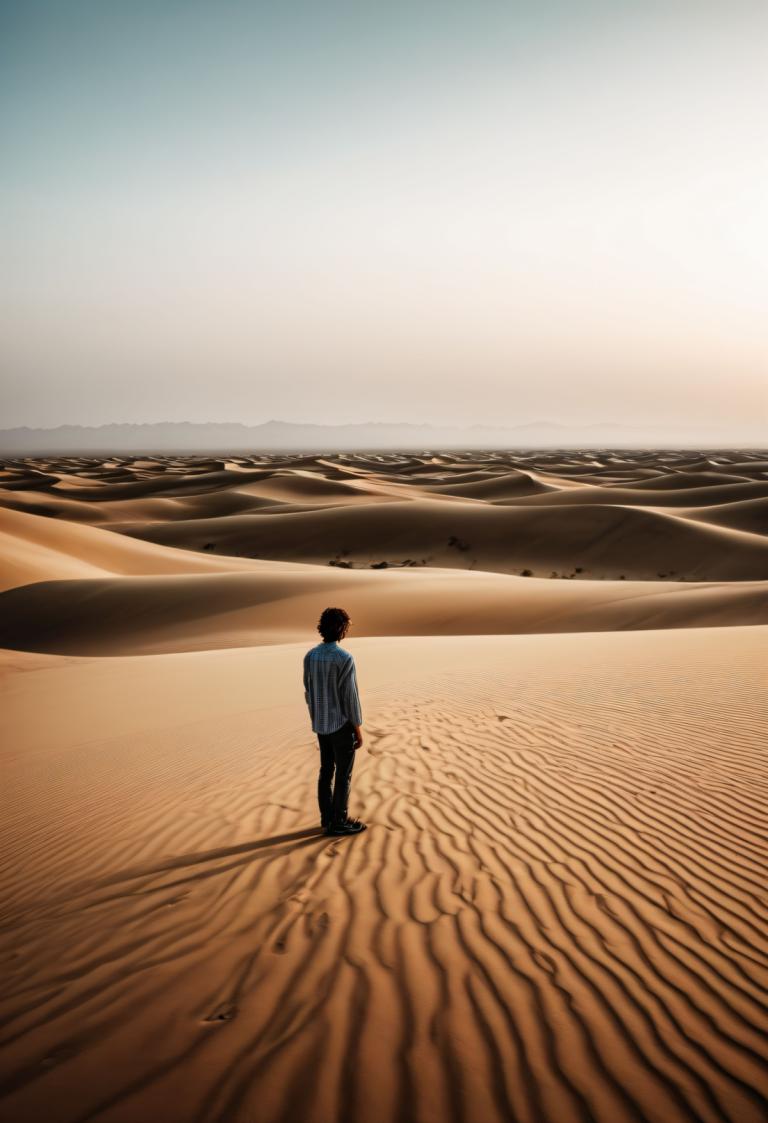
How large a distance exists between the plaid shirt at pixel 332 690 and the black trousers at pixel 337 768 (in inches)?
3.2

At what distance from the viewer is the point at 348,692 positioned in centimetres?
467

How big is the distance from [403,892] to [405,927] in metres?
0.37

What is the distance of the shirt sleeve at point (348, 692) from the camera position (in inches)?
183

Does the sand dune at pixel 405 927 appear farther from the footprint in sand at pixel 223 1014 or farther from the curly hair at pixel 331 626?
the curly hair at pixel 331 626

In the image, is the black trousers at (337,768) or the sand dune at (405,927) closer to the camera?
the sand dune at (405,927)

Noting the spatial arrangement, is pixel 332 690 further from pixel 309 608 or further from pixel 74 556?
pixel 74 556

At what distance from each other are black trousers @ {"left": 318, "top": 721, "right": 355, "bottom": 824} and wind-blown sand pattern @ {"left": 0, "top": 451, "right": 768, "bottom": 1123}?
0.73 ft

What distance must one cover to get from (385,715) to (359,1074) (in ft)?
18.1

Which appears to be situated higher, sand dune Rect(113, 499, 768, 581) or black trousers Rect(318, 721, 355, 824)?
black trousers Rect(318, 721, 355, 824)

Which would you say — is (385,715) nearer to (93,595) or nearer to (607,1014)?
(607,1014)

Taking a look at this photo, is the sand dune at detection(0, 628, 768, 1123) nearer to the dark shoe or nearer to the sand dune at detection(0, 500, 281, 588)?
the dark shoe

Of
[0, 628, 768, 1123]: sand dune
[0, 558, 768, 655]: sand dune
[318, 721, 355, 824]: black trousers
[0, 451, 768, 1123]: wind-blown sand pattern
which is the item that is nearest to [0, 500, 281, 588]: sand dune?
[0, 558, 768, 655]: sand dune

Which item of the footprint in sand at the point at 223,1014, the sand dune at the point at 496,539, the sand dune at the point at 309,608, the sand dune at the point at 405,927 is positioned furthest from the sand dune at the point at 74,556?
the footprint in sand at the point at 223,1014

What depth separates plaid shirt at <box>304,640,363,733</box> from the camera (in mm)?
4668
